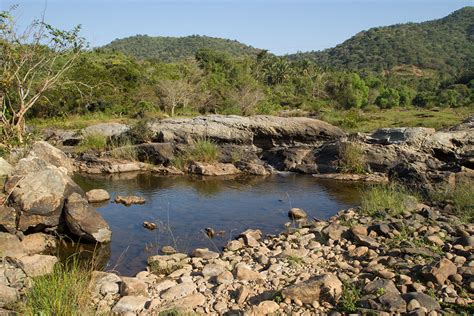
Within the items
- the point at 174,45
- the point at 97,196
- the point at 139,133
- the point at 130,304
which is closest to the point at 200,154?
the point at 139,133

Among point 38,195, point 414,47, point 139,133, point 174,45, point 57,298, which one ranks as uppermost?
point 174,45

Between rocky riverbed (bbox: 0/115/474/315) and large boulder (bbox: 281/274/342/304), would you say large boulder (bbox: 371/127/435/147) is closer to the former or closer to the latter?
rocky riverbed (bbox: 0/115/474/315)

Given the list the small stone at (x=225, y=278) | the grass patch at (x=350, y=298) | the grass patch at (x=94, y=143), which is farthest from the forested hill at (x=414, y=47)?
the grass patch at (x=350, y=298)

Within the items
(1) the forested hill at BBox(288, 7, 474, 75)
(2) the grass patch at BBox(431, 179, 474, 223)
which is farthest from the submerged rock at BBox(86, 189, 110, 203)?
(1) the forested hill at BBox(288, 7, 474, 75)

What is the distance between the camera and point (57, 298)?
15.1ft

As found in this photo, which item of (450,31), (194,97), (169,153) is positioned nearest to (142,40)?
(450,31)

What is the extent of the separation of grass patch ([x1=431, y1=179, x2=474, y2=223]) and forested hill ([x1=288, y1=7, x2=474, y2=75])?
76846mm

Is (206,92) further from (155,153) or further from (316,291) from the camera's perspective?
(316,291)

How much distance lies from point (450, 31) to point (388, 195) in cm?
10784

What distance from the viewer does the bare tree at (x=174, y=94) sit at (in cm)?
3331

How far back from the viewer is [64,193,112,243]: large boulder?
8359 millimetres

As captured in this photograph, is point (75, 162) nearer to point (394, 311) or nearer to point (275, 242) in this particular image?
point (275, 242)

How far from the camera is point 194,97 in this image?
3572 centimetres

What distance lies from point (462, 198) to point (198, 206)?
20.3ft
